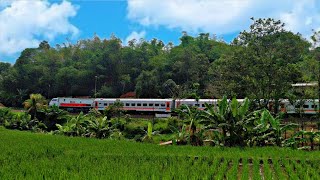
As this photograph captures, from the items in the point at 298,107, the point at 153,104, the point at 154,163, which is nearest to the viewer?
the point at 154,163

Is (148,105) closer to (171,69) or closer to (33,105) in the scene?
(33,105)

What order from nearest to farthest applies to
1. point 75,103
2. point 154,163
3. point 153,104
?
point 154,163 → point 153,104 → point 75,103

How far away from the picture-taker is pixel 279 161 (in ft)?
41.8

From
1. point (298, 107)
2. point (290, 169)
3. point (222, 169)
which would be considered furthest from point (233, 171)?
point (298, 107)

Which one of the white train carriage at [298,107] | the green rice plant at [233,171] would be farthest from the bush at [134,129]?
the green rice plant at [233,171]

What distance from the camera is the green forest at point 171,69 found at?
2819 cm

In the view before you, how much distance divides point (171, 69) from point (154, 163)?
48908mm

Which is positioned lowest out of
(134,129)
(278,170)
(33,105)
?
(278,170)

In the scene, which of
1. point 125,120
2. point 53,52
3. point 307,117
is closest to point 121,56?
point 53,52

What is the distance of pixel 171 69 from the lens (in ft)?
198

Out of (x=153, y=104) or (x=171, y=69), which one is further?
(x=171, y=69)

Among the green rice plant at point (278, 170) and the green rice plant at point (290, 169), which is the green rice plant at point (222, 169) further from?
the green rice plant at point (290, 169)

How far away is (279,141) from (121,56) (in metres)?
52.7

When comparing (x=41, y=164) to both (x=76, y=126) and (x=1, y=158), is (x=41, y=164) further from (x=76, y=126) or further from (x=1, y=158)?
(x=76, y=126)
